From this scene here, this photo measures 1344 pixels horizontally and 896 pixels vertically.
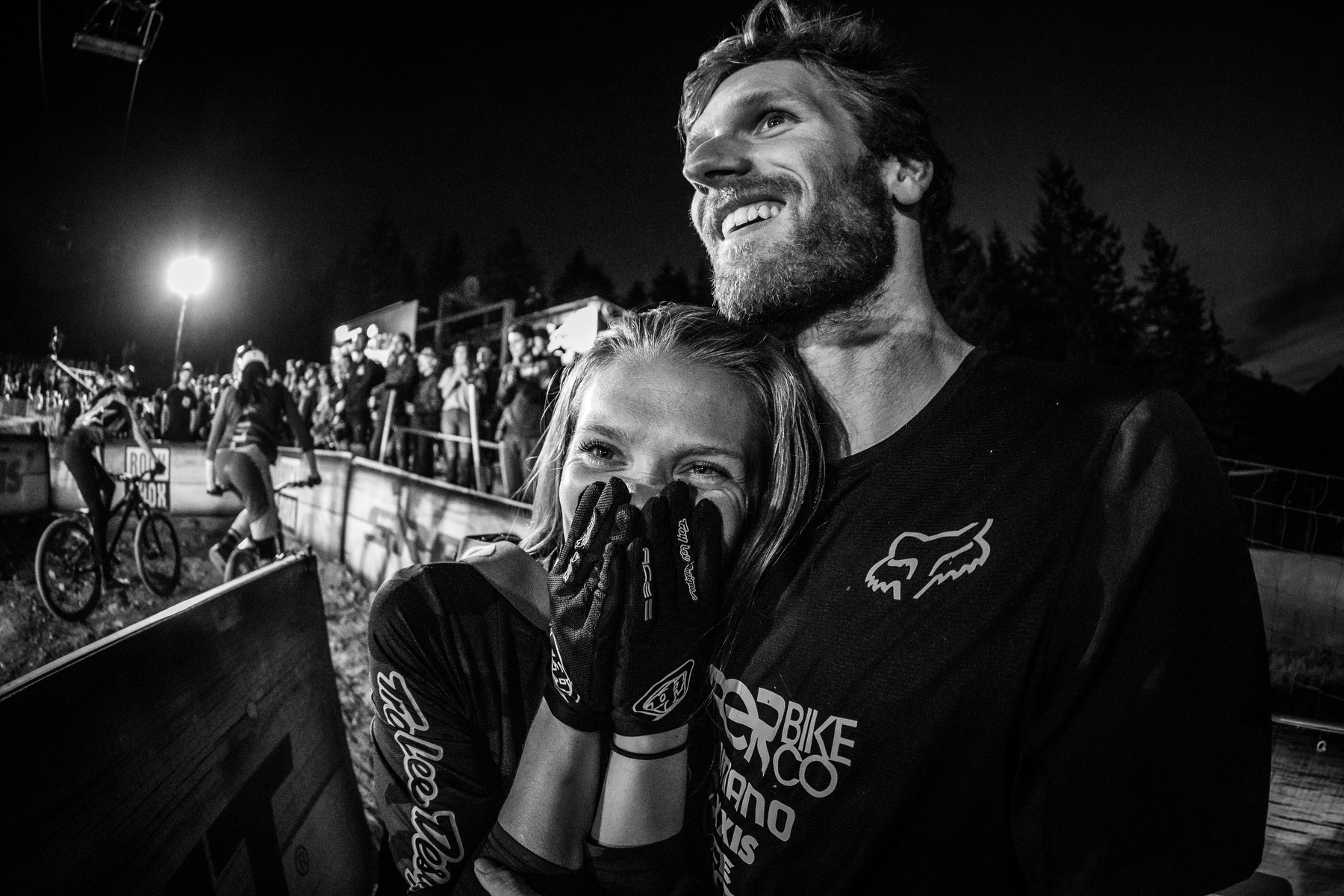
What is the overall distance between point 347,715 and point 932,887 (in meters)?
Result: 4.66

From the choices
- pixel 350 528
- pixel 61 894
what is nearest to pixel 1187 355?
pixel 350 528

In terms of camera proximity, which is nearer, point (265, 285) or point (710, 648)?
point (710, 648)

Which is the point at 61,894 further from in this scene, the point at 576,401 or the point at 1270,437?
the point at 1270,437

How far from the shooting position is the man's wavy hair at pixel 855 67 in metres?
1.67

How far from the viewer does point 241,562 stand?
7270mm

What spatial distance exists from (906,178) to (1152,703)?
1.35m

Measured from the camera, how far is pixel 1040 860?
1101 mm

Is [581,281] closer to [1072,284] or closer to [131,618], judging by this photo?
[1072,284]

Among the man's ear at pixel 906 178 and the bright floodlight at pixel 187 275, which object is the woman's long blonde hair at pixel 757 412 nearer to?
the man's ear at pixel 906 178

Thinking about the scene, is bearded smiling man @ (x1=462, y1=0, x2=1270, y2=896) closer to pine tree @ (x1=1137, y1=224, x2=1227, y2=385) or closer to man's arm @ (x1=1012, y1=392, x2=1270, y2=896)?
man's arm @ (x1=1012, y1=392, x2=1270, y2=896)

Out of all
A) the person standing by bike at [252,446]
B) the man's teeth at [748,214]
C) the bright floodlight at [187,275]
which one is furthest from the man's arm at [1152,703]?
the bright floodlight at [187,275]

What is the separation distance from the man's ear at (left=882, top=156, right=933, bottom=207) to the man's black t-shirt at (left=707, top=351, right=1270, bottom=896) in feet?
1.93

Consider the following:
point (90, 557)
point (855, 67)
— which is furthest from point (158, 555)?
point (855, 67)

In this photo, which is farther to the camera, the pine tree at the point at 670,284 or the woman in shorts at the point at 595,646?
the pine tree at the point at 670,284
